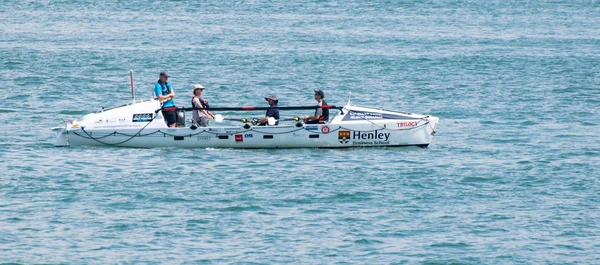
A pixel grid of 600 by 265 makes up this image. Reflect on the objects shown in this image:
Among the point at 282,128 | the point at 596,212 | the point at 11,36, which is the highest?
the point at 11,36

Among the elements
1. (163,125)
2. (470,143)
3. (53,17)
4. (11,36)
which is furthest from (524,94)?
(53,17)

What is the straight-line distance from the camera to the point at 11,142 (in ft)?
101

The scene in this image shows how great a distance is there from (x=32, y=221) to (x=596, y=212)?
38.4 feet

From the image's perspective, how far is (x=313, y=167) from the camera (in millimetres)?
27469

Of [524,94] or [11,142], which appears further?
[524,94]

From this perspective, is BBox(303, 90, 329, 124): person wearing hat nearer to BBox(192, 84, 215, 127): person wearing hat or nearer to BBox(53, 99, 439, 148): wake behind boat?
A: BBox(53, 99, 439, 148): wake behind boat

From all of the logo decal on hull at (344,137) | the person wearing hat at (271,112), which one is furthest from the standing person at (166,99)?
the logo decal on hull at (344,137)

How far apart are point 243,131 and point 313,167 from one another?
257 centimetres

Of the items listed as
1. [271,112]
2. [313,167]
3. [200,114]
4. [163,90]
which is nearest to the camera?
[313,167]

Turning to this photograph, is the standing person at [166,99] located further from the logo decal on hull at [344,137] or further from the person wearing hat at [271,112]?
the logo decal on hull at [344,137]

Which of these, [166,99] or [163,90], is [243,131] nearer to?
[166,99]

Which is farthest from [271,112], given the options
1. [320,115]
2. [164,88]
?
[164,88]

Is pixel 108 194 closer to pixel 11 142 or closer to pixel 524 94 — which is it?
pixel 11 142

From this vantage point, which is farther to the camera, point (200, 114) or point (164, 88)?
point (200, 114)
